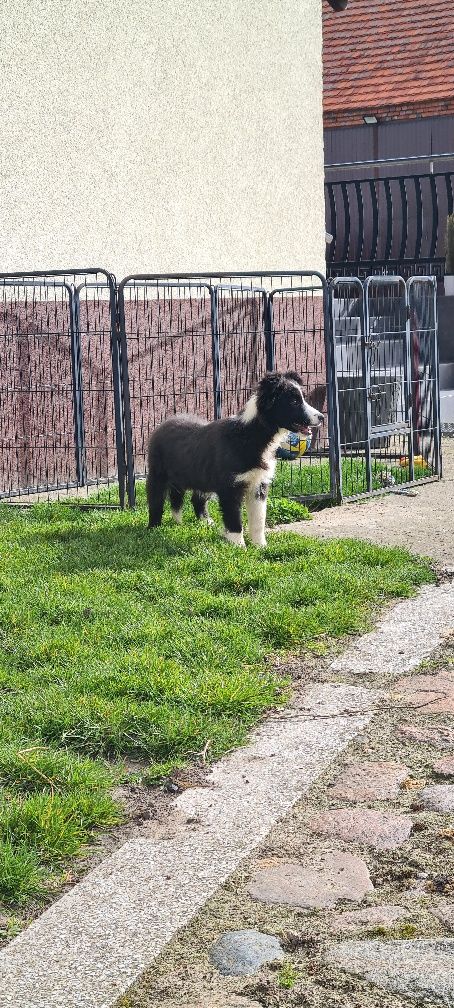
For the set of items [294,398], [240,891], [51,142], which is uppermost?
[51,142]

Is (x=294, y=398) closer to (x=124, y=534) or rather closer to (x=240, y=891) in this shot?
(x=124, y=534)

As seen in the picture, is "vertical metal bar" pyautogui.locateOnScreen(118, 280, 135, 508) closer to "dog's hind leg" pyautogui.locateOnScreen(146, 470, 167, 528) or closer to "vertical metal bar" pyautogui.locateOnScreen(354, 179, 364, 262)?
"dog's hind leg" pyautogui.locateOnScreen(146, 470, 167, 528)

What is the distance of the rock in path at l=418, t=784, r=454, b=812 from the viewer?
4.41m

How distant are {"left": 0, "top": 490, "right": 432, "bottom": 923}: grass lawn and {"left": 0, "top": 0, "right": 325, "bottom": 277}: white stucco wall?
4250 millimetres

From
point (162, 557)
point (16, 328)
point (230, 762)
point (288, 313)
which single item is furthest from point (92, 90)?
point (230, 762)

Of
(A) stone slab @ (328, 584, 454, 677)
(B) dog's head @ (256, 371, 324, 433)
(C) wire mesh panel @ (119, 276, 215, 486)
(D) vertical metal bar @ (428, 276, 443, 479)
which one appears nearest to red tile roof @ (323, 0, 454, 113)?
(C) wire mesh panel @ (119, 276, 215, 486)

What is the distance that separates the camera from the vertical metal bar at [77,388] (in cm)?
1215

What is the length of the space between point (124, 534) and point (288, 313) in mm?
7136

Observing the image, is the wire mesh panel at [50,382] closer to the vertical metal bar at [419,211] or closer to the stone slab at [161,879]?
the stone slab at [161,879]

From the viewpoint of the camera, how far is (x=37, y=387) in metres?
12.2

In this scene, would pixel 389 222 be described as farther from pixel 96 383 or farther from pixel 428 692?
pixel 428 692

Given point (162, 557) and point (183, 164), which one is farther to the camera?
point (183, 164)

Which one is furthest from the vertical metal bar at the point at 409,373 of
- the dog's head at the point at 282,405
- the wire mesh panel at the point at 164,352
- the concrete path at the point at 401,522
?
the dog's head at the point at 282,405

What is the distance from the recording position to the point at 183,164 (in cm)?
1427
